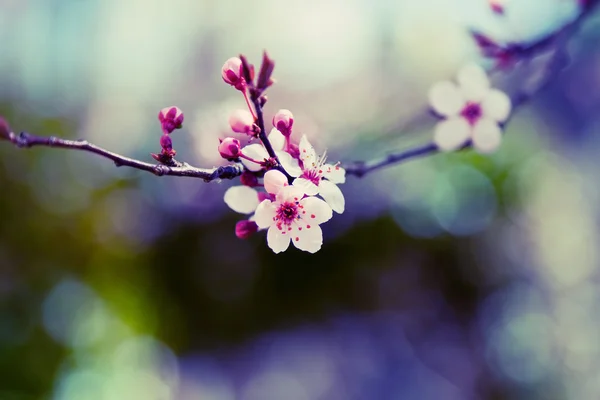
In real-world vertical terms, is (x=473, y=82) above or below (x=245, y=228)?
above

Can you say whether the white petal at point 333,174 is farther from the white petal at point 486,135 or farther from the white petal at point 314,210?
the white petal at point 486,135

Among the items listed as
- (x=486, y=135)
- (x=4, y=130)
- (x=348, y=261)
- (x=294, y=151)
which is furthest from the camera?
(x=348, y=261)

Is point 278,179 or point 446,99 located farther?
point 446,99

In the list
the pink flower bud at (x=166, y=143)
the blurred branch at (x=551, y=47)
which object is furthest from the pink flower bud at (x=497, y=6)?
the pink flower bud at (x=166, y=143)

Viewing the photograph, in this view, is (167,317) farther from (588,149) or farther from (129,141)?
(588,149)

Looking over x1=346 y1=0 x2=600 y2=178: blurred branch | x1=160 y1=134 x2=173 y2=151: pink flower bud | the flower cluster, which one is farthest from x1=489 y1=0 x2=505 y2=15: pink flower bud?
x1=160 y1=134 x2=173 y2=151: pink flower bud


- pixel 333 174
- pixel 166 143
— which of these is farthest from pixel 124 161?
pixel 333 174

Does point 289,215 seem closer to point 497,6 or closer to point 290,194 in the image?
point 290,194
